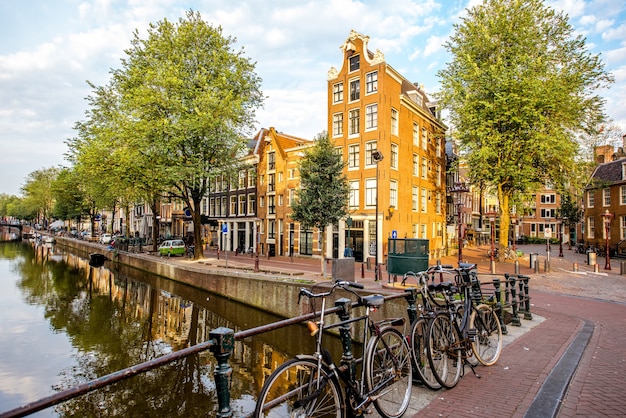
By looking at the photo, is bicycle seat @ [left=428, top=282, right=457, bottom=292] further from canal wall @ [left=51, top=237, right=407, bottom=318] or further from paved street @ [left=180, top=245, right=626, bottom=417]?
canal wall @ [left=51, top=237, right=407, bottom=318]

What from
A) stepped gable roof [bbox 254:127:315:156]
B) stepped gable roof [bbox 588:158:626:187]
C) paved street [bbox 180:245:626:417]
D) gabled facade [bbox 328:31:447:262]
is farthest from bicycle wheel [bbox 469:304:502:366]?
stepped gable roof [bbox 588:158:626:187]

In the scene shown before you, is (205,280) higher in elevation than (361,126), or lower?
lower

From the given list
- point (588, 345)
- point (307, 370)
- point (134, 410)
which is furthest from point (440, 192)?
point (307, 370)

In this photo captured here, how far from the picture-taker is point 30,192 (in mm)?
80750

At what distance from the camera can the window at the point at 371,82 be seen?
2771cm

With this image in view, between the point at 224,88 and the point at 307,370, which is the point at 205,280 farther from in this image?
the point at 307,370

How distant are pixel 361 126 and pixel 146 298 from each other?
763 inches

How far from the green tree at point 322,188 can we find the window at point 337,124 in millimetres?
10084

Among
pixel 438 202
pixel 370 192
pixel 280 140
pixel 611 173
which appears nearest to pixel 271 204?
pixel 280 140

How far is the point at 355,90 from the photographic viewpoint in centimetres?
2917

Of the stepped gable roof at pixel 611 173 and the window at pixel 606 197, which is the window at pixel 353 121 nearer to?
the stepped gable roof at pixel 611 173

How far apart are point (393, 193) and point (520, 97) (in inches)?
410

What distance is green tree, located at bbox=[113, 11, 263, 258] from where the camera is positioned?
74.8 ft

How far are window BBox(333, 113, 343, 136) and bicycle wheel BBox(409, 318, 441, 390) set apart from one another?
1046 inches
